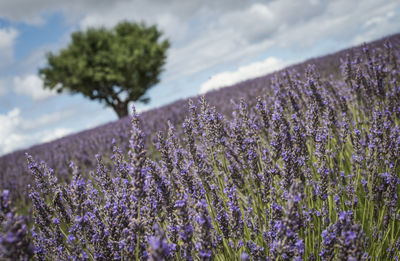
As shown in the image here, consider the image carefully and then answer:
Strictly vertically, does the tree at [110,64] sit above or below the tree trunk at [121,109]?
above

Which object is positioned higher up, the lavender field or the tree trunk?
the tree trunk

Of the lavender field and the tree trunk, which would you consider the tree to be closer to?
the tree trunk

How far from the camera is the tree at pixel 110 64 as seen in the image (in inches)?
805

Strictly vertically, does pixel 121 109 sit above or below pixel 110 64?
below

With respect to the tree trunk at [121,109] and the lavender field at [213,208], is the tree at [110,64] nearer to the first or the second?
the tree trunk at [121,109]

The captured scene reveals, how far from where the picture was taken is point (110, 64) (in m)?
20.6

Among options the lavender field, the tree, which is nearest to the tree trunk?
the tree

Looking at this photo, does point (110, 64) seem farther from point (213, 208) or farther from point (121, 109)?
point (213, 208)

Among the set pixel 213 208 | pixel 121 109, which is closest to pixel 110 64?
pixel 121 109

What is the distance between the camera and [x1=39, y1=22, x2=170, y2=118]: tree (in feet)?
67.1

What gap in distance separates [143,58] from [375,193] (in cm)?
2134

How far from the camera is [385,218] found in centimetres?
192

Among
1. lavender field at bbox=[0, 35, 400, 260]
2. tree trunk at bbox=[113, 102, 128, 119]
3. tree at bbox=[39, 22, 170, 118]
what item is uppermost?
tree at bbox=[39, 22, 170, 118]

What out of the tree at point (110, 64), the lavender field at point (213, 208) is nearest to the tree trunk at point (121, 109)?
the tree at point (110, 64)
